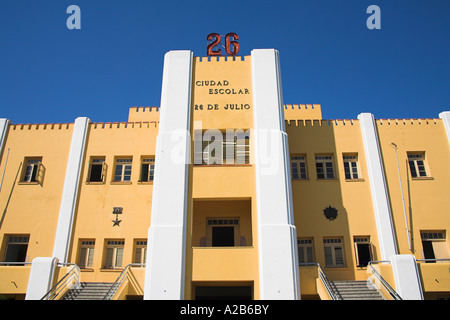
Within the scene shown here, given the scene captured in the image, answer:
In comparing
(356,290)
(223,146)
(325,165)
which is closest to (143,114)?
(223,146)

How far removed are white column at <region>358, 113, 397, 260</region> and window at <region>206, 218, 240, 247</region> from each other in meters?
7.47

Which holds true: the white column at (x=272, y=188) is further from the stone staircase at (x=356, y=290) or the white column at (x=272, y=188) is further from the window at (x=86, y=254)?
the window at (x=86, y=254)

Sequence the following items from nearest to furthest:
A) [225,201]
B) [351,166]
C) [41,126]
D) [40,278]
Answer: [40,278] < [225,201] < [351,166] < [41,126]

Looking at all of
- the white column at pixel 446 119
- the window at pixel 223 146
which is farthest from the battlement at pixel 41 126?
the white column at pixel 446 119

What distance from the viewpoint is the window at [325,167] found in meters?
19.7

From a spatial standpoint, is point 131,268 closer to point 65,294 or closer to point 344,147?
point 65,294

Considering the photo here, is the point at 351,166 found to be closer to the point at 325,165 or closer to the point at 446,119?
→ the point at 325,165

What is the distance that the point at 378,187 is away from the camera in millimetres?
18828

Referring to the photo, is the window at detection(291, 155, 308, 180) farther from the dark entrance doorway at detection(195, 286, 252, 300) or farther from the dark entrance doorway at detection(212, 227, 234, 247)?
the dark entrance doorway at detection(195, 286, 252, 300)

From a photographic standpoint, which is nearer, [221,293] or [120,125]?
[221,293]

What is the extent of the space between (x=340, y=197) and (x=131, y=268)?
11553 mm

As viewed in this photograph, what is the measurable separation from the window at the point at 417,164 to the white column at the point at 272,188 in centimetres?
822

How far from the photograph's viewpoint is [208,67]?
19.1 m

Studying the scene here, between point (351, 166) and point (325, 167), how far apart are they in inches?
59.9
